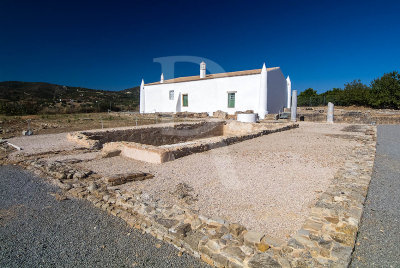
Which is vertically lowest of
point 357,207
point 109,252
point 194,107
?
point 109,252

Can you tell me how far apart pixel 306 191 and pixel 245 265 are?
2410 mm

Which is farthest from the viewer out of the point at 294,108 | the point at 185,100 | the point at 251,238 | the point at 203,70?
the point at 185,100

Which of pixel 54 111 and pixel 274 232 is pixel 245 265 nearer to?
pixel 274 232

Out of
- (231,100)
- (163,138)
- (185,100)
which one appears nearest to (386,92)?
(231,100)

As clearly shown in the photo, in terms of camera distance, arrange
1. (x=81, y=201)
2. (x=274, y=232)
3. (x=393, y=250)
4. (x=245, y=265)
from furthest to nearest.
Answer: (x=81, y=201) → (x=274, y=232) → (x=393, y=250) → (x=245, y=265)

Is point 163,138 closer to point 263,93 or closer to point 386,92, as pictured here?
point 263,93

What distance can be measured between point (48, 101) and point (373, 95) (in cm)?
4857

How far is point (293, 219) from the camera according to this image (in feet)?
10.5

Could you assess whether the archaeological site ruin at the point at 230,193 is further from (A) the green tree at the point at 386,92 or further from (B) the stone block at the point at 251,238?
(A) the green tree at the point at 386,92

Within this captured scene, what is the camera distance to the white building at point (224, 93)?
24203 mm

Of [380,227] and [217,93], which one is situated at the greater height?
[217,93]

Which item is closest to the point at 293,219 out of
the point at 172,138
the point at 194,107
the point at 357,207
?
the point at 357,207

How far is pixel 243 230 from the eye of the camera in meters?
2.83

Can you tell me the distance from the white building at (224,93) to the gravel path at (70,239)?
22.0 metres
